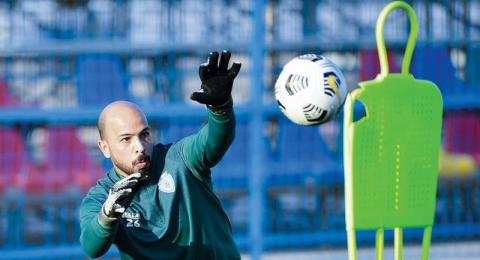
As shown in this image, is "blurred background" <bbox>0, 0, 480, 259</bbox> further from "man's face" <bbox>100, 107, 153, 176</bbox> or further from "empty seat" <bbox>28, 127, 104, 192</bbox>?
"man's face" <bbox>100, 107, 153, 176</bbox>

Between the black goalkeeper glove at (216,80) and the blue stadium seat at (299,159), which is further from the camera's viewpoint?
the blue stadium seat at (299,159)

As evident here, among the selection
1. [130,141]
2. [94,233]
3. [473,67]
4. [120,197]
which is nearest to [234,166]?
[473,67]

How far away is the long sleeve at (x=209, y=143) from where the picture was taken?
4.73m

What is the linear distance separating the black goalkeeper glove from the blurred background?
11.2 ft

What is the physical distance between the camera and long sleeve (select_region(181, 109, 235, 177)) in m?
4.73

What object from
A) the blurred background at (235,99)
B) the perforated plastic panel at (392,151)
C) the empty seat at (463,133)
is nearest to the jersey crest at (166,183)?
the perforated plastic panel at (392,151)

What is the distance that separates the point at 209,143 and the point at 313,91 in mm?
824

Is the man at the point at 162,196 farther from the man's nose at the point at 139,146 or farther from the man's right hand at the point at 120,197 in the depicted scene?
the man's right hand at the point at 120,197

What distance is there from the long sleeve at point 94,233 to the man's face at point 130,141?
9.5 inches

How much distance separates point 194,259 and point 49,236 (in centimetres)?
344

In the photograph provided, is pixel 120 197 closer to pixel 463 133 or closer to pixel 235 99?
pixel 235 99

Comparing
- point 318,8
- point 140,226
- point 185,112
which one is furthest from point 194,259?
point 318,8

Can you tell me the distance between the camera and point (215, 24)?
27.3 ft

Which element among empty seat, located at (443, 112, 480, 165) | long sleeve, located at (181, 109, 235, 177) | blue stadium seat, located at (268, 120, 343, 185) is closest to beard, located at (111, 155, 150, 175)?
long sleeve, located at (181, 109, 235, 177)
